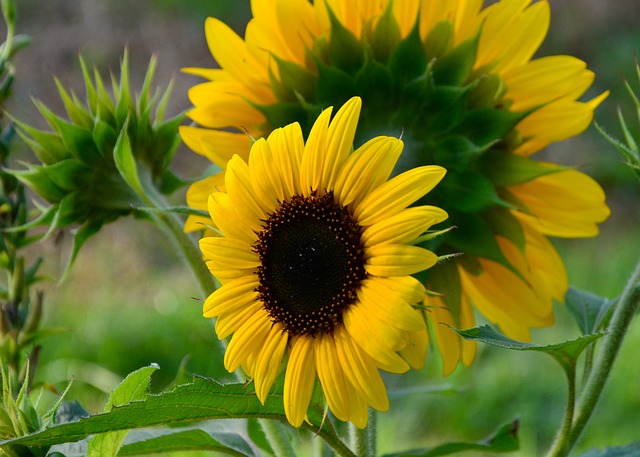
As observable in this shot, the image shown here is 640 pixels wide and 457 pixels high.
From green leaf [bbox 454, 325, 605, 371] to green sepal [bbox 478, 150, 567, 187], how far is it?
121mm

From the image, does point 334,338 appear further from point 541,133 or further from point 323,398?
point 541,133

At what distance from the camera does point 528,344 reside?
1.40ft

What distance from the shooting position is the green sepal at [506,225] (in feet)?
1.91

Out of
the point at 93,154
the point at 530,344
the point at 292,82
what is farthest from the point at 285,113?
→ the point at 530,344

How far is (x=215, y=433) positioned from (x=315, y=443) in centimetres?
7

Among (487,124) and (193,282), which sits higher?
(487,124)

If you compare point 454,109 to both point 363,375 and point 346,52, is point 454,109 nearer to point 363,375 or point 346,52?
point 346,52

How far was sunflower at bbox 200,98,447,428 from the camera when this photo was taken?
0.42 meters

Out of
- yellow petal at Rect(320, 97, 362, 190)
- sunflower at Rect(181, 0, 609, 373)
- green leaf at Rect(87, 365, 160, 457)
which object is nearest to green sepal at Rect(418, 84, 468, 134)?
sunflower at Rect(181, 0, 609, 373)

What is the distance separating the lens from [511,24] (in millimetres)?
601

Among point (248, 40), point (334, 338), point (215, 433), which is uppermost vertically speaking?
point (248, 40)

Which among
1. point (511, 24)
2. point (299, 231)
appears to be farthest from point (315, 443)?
point (511, 24)

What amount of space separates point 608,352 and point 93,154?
328mm

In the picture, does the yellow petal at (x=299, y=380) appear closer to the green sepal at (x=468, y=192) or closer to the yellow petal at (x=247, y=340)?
the yellow petal at (x=247, y=340)
